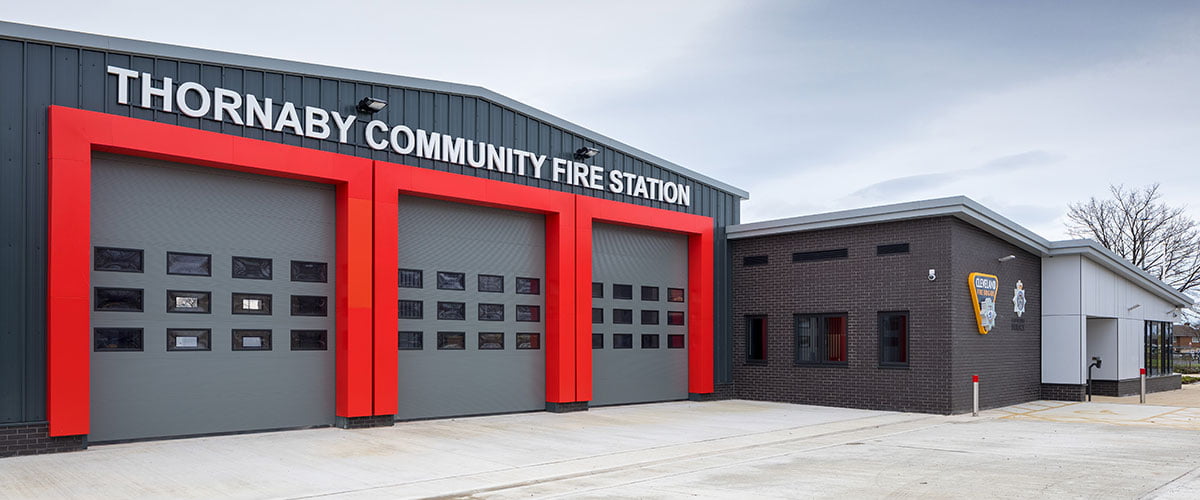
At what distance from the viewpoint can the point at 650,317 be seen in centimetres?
2230

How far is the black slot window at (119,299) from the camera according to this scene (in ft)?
44.2

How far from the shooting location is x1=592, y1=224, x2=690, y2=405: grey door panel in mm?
21078

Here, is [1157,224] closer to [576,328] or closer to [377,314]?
[576,328]

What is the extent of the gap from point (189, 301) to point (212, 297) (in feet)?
1.20

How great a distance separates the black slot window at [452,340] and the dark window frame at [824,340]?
29.7 ft

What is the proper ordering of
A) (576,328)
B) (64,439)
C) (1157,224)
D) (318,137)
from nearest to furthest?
(64,439) < (318,137) < (576,328) < (1157,224)

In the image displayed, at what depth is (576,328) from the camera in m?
19.9

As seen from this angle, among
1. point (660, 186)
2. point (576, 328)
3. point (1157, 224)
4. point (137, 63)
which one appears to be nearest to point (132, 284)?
point (137, 63)

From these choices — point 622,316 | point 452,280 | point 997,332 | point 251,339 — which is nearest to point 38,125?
point 251,339

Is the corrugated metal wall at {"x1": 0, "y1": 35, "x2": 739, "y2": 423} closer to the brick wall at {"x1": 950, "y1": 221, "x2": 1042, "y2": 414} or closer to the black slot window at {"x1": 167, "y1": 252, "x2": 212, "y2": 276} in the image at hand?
the black slot window at {"x1": 167, "y1": 252, "x2": 212, "y2": 276}

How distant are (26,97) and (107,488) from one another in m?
6.13

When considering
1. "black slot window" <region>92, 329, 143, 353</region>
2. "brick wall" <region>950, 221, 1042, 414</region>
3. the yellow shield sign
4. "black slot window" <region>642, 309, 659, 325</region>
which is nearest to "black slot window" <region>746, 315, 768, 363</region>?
"black slot window" <region>642, 309, 659, 325</region>

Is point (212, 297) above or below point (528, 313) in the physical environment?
above

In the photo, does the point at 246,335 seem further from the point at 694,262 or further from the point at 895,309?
the point at 895,309
